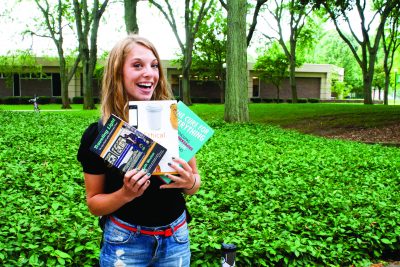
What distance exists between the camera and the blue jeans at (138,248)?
2076 mm

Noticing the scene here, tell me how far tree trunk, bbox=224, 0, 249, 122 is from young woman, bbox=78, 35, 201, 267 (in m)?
13.8

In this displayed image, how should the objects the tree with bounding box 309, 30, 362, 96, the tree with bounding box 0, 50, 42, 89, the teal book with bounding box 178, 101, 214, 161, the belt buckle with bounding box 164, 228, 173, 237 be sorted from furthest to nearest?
the tree with bounding box 309, 30, 362, 96 < the tree with bounding box 0, 50, 42, 89 < the belt buckle with bounding box 164, 228, 173, 237 < the teal book with bounding box 178, 101, 214, 161

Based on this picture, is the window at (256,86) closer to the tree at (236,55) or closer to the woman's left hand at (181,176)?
the tree at (236,55)

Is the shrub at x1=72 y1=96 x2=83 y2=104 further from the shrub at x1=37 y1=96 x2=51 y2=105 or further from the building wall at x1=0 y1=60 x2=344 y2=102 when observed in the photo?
the shrub at x1=37 y1=96 x2=51 y2=105

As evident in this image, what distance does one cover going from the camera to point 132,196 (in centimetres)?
196

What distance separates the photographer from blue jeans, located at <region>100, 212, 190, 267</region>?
81.7 inches

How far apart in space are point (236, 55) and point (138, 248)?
14.2 m

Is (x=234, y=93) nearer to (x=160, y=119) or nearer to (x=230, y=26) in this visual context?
(x=230, y=26)

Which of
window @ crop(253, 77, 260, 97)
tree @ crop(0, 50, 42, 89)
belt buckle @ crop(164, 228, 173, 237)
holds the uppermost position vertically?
tree @ crop(0, 50, 42, 89)

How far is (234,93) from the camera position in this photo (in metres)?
16.0

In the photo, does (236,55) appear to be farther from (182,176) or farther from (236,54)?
(182,176)

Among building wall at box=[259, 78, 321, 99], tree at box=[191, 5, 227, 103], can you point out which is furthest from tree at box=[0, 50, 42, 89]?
building wall at box=[259, 78, 321, 99]

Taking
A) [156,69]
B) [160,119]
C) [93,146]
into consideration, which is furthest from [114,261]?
[156,69]

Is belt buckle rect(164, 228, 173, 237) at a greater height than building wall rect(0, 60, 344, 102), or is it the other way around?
building wall rect(0, 60, 344, 102)
